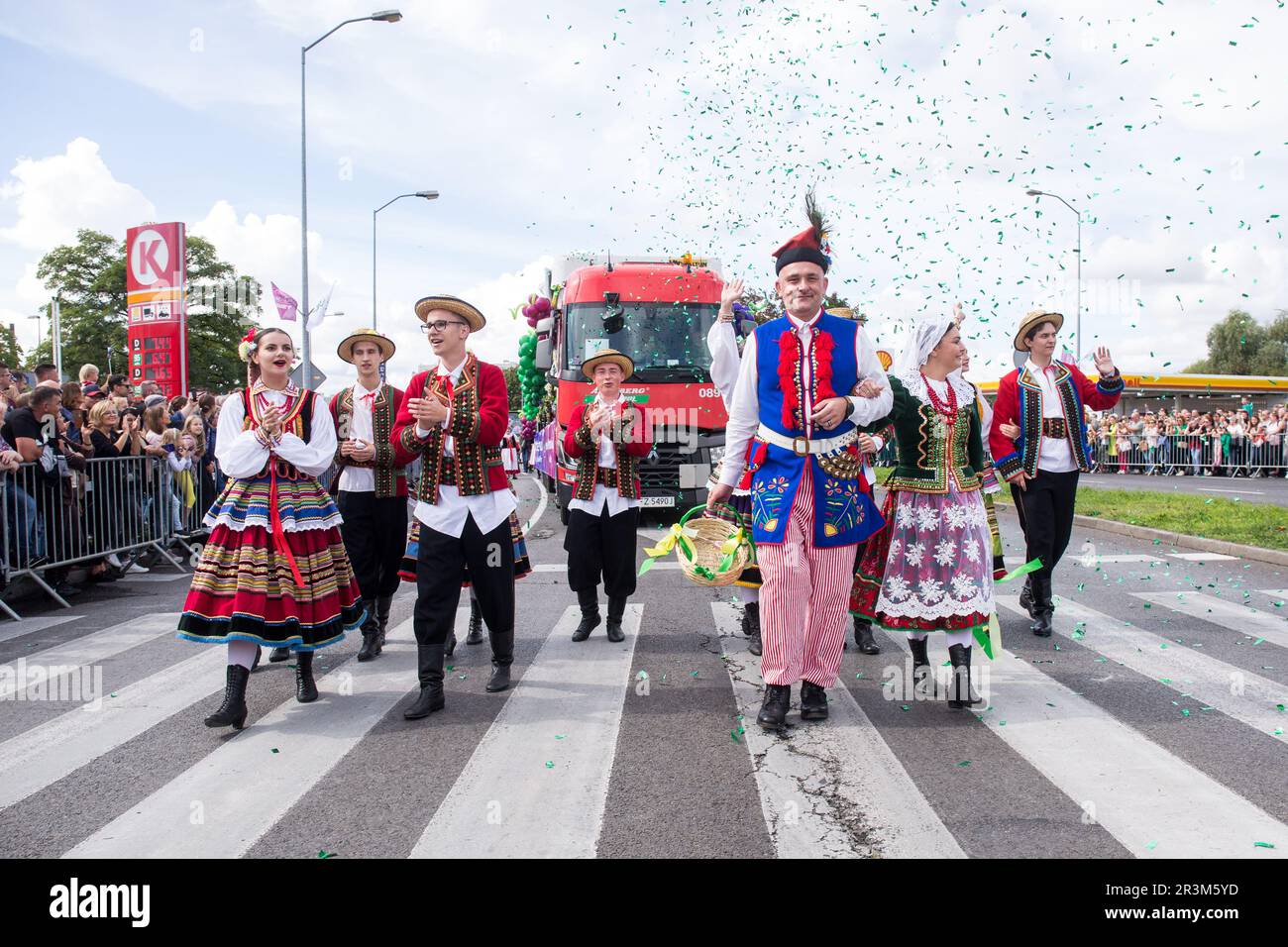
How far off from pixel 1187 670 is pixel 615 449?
3.78m

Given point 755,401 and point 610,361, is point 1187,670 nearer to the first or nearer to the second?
point 755,401

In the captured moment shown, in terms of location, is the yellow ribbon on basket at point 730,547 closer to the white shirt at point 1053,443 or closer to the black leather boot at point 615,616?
the black leather boot at point 615,616

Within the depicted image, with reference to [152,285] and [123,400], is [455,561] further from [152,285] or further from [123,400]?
[152,285]

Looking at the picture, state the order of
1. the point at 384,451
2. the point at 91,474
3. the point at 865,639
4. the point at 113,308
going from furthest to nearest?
the point at 113,308
the point at 91,474
the point at 865,639
the point at 384,451

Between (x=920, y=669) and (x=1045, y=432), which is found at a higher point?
(x=1045, y=432)

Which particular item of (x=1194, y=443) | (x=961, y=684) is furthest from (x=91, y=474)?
(x=1194, y=443)

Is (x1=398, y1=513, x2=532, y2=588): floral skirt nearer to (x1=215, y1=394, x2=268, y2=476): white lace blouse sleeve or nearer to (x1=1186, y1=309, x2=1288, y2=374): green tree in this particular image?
(x1=215, y1=394, x2=268, y2=476): white lace blouse sleeve

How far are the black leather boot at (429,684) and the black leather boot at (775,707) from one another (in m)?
1.62

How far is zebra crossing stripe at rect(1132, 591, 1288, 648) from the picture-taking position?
6453 millimetres

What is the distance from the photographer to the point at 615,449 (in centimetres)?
685

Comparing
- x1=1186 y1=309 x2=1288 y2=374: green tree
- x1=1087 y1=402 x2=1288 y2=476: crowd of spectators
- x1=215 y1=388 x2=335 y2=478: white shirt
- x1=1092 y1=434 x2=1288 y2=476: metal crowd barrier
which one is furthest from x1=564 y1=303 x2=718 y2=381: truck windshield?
x1=1186 y1=309 x2=1288 y2=374: green tree

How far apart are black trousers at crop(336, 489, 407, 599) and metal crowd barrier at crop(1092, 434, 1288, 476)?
25.9 metres

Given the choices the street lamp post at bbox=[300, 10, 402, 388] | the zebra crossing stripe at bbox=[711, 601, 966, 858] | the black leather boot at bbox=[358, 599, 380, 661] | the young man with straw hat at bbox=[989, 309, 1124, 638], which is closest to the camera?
the zebra crossing stripe at bbox=[711, 601, 966, 858]
